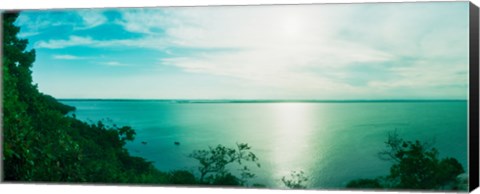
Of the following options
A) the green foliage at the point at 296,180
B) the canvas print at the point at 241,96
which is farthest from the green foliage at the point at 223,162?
the green foliage at the point at 296,180

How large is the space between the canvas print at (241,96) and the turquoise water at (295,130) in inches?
0.5

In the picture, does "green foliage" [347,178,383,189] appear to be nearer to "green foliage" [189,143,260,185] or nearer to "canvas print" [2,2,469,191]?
"canvas print" [2,2,469,191]

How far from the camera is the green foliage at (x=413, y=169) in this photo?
8.14m

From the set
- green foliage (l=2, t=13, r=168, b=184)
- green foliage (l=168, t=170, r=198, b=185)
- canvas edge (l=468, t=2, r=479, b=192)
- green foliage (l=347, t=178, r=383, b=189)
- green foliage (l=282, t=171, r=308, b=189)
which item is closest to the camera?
canvas edge (l=468, t=2, r=479, b=192)

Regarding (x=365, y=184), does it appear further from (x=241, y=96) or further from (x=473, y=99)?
(x=241, y=96)

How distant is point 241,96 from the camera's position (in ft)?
28.2

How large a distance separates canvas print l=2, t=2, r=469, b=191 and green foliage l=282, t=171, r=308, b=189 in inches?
0.4

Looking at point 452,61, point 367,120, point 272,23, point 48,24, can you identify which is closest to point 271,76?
point 272,23

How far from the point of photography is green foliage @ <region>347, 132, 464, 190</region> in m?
8.14

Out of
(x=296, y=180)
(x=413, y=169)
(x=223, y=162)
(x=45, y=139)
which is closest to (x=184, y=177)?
(x=223, y=162)

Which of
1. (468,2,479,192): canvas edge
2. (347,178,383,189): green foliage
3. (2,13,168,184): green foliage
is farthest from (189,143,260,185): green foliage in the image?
(468,2,479,192): canvas edge

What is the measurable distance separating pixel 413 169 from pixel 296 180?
1.21m

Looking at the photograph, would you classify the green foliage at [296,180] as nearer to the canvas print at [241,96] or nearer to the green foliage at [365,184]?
the canvas print at [241,96]

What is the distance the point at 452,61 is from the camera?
8.03 metres
